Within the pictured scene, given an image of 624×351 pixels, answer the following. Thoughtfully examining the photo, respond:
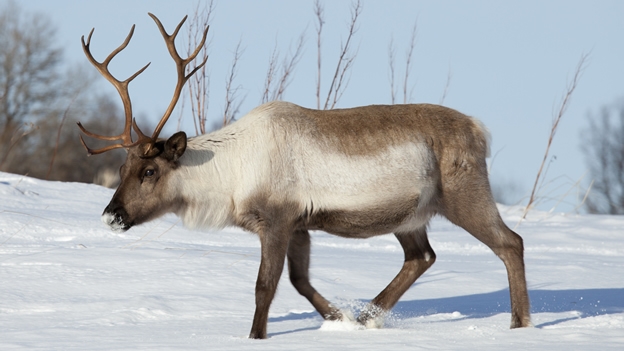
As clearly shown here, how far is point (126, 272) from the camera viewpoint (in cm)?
662

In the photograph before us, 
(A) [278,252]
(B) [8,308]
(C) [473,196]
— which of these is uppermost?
(C) [473,196]

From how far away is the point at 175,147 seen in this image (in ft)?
17.8

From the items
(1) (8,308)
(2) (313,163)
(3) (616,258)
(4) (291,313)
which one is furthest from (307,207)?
(3) (616,258)

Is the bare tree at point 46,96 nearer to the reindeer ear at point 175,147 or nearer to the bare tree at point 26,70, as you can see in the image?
the bare tree at point 26,70

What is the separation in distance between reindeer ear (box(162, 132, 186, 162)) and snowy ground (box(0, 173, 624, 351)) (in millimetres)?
1062

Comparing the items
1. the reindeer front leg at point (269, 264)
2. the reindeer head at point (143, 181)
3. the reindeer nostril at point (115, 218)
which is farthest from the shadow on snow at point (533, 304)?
the reindeer nostril at point (115, 218)

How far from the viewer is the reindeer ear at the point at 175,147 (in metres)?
5.35

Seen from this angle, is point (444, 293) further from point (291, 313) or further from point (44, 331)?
point (44, 331)

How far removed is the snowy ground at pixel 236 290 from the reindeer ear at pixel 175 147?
1062 millimetres

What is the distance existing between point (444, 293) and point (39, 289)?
3.24 meters

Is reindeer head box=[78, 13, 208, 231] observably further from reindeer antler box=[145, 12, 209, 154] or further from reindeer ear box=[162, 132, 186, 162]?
reindeer antler box=[145, 12, 209, 154]

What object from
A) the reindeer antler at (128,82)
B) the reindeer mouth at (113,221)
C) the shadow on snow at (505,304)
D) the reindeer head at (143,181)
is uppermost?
the reindeer antler at (128,82)

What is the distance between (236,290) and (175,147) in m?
1.44

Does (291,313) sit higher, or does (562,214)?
(562,214)
